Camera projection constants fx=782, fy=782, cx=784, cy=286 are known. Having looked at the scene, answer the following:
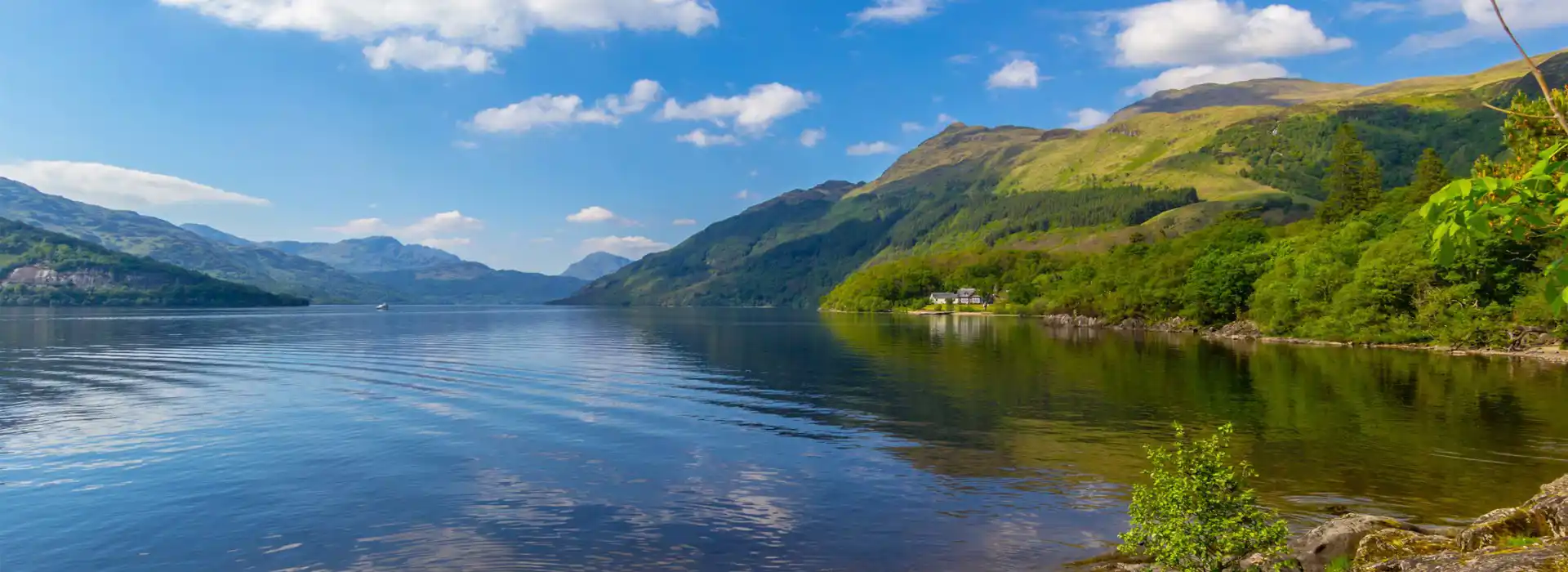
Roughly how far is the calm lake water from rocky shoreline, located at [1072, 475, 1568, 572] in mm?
5701

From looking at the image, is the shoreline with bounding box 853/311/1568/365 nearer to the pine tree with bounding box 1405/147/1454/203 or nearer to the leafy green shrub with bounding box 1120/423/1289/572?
the pine tree with bounding box 1405/147/1454/203

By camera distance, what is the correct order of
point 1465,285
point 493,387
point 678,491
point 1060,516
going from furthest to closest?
point 1465,285, point 493,387, point 678,491, point 1060,516

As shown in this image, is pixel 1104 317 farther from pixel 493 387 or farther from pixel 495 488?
pixel 495 488

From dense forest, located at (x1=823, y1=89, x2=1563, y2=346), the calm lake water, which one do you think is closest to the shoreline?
dense forest, located at (x1=823, y1=89, x2=1563, y2=346)

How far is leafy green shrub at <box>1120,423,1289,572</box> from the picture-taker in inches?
696

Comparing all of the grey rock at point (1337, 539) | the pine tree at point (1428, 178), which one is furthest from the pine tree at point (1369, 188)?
the grey rock at point (1337, 539)

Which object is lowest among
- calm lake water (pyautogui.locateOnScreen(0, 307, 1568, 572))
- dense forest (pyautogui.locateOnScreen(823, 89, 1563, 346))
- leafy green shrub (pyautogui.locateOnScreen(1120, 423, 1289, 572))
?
calm lake water (pyautogui.locateOnScreen(0, 307, 1568, 572))

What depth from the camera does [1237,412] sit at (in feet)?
170

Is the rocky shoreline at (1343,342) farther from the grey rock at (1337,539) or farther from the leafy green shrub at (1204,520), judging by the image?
the leafy green shrub at (1204,520)

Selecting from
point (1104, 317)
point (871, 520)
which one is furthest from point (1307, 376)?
point (1104, 317)

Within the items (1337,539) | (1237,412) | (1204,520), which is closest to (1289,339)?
(1237,412)

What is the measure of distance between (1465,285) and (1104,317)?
97960 mm

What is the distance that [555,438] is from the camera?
43.7m

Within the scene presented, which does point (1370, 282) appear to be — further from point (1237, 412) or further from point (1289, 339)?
point (1237, 412)
